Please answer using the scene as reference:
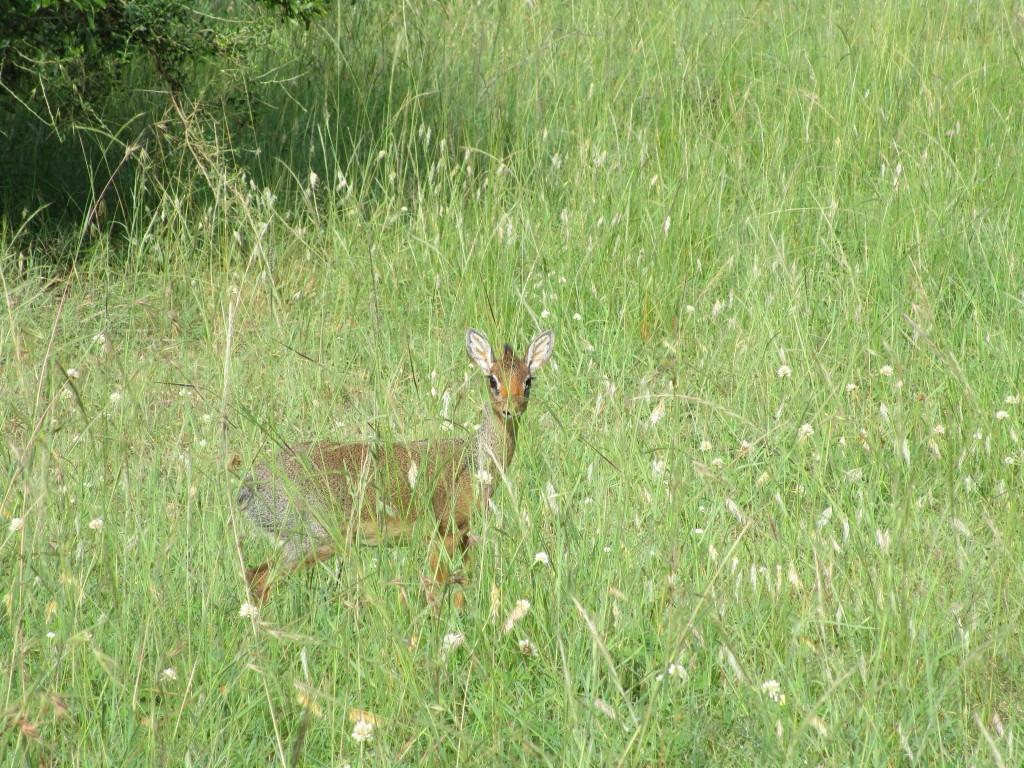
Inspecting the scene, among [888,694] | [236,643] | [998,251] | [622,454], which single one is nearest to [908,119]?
[998,251]

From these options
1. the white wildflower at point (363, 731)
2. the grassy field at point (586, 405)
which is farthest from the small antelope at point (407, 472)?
the white wildflower at point (363, 731)

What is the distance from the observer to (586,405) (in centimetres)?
403

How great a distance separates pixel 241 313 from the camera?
532cm

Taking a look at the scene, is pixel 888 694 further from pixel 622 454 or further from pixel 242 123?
→ pixel 242 123

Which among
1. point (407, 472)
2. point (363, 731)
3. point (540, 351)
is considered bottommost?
point (407, 472)

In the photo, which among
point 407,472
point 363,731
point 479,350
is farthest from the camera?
point 479,350

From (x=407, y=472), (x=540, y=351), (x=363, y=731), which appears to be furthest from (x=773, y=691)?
(x=540, y=351)

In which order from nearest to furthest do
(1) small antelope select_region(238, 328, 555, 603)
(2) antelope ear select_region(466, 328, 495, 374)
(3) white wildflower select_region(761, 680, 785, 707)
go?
(3) white wildflower select_region(761, 680, 785, 707)
(1) small antelope select_region(238, 328, 555, 603)
(2) antelope ear select_region(466, 328, 495, 374)

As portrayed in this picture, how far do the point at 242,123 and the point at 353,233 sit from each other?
1.36 m

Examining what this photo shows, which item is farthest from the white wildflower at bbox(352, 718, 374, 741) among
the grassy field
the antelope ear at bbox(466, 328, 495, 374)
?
the antelope ear at bbox(466, 328, 495, 374)

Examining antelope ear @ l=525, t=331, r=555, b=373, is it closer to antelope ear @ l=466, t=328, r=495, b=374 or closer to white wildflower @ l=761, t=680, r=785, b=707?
antelope ear @ l=466, t=328, r=495, b=374

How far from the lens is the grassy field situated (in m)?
2.33

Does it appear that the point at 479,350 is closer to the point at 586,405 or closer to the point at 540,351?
the point at 540,351

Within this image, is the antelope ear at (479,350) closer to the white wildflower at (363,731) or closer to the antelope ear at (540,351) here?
the antelope ear at (540,351)
